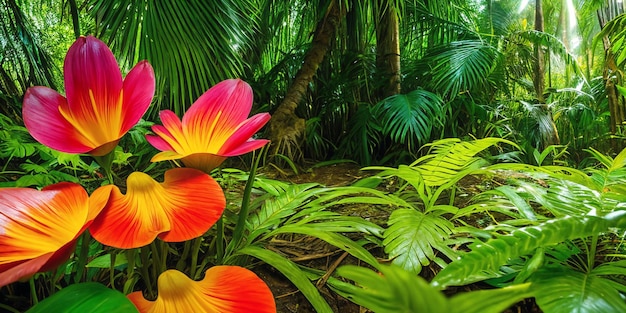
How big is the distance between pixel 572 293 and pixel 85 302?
355 mm

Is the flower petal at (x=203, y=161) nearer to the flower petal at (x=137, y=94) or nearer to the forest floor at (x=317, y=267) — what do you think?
the flower petal at (x=137, y=94)

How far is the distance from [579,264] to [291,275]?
0.32m

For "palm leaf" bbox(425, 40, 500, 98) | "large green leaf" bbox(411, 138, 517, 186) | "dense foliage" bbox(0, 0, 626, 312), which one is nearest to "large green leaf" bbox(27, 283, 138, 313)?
"dense foliage" bbox(0, 0, 626, 312)

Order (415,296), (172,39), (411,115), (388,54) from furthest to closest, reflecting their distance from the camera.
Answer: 1. (388,54)
2. (411,115)
3. (172,39)
4. (415,296)

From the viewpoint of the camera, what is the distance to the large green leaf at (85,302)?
212mm

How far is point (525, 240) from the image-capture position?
0.25m

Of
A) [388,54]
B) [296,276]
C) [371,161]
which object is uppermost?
[388,54]

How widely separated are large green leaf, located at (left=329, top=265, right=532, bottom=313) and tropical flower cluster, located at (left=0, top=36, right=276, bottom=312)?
12 cm

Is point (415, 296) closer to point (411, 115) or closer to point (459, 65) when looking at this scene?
point (411, 115)

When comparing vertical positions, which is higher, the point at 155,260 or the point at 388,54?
the point at 388,54

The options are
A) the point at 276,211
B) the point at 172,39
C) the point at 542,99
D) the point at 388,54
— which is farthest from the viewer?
the point at 542,99

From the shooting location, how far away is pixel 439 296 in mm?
137

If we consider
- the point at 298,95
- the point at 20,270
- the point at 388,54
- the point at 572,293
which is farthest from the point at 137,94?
the point at 388,54

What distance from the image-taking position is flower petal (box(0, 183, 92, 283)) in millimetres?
220
